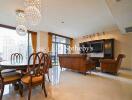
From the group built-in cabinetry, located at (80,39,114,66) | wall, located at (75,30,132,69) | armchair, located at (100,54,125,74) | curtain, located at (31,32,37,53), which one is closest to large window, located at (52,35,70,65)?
curtain, located at (31,32,37,53)

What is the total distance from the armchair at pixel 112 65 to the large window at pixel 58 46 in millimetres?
4255

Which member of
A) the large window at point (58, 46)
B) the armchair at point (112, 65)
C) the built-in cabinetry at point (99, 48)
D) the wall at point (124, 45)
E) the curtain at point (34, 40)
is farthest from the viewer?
the large window at point (58, 46)

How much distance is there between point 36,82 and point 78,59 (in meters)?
3.02

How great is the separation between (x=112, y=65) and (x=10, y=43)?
5.89 m

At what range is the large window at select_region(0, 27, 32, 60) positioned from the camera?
20.7ft

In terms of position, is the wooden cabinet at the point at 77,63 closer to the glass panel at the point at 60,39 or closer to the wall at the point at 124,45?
the wall at the point at 124,45

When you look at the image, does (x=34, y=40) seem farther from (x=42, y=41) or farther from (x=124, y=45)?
(x=124, y=45)

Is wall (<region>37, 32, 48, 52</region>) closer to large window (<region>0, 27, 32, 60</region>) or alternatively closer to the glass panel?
large window (<region>0, 27, 32, 60</region>)

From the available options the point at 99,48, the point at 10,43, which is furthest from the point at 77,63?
the point at 10,43

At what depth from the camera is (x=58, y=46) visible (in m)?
9.27

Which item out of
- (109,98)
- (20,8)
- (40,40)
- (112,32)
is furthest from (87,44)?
(109,98)

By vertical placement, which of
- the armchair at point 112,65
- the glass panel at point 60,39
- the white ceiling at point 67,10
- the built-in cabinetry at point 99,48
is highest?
the white ceiling at point 67,10

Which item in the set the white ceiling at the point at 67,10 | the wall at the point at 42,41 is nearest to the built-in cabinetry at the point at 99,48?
the white ceiling at the point at 67,10

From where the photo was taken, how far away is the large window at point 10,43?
20.7 ft
